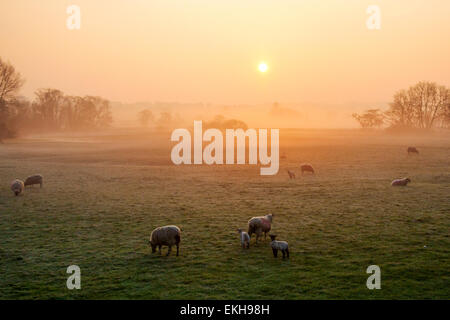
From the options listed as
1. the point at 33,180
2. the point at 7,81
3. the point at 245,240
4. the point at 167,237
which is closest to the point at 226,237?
the point at 245,240

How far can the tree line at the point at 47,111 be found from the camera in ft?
243

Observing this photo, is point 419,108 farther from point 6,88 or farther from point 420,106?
point 6,88

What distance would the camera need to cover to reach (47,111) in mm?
107875

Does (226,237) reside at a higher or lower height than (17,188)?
lower

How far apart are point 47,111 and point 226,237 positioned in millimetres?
110112

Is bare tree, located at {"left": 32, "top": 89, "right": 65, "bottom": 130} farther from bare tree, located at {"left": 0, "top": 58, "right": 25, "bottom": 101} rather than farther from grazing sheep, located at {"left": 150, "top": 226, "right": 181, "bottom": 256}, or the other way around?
grazing sheep, located at {"left": 150, "top": 226, "right": 181, "bottom": 256}

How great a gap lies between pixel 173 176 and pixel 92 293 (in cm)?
2219

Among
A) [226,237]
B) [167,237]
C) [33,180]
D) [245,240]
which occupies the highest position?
[33,180]

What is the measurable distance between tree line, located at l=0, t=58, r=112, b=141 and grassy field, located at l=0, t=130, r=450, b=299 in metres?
56.0

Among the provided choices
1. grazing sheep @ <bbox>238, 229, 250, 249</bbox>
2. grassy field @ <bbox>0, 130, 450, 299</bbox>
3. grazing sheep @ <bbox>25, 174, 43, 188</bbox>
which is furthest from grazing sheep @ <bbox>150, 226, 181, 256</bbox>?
grazing sheep @ <bbox>25, 174, 43, 188</bbox>

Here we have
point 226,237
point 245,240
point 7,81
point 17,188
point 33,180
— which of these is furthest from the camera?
point 7,81

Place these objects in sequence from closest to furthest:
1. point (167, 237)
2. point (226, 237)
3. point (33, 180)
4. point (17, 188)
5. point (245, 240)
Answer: point (167, 237) < point (245, 240) < point (226, 237) < point (17, 188) < point (33, 180)

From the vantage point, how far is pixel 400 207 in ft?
60.8
